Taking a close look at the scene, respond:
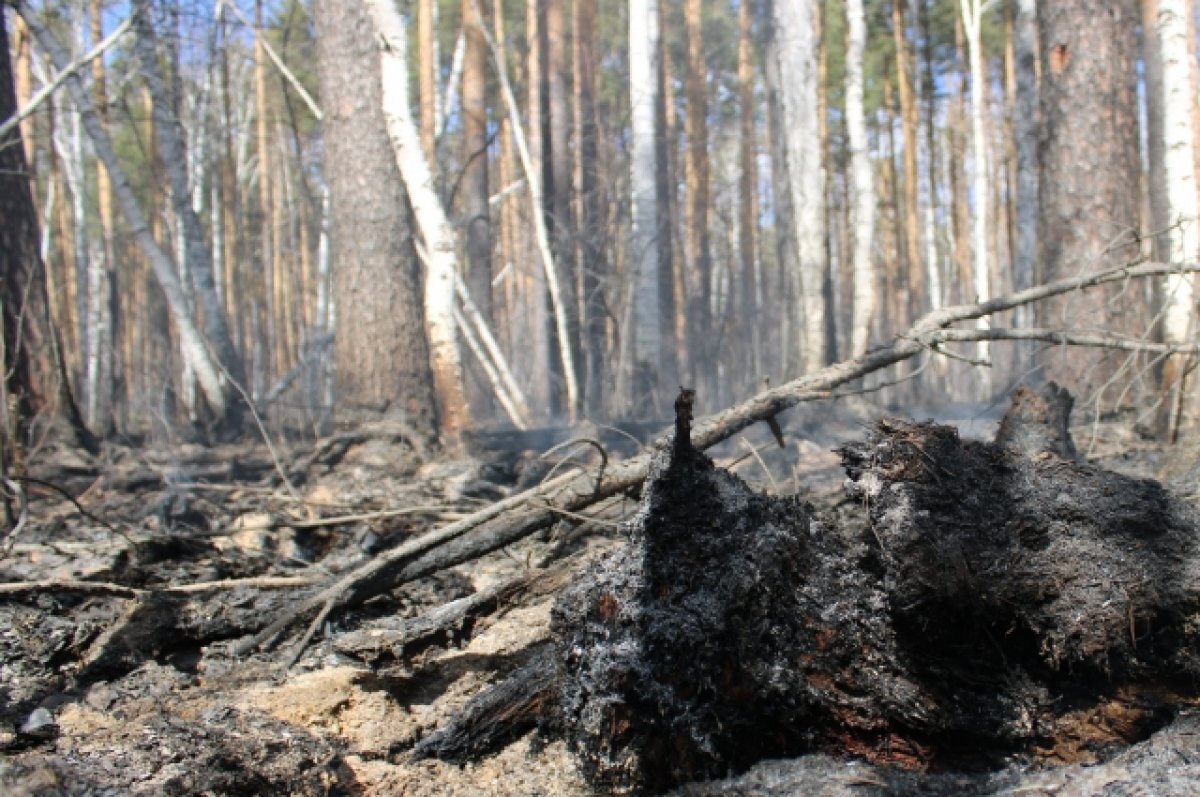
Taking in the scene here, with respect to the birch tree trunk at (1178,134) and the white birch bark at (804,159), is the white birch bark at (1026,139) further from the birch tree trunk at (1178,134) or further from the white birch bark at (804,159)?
the birch tree trunk at (1178,134)

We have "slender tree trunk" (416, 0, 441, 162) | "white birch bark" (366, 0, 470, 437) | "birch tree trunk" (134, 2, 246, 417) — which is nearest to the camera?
"white birch bark" (366, 0, 470, 437)

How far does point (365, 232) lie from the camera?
21.2ft

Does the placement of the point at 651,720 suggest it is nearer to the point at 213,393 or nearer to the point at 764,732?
the point at 764,732

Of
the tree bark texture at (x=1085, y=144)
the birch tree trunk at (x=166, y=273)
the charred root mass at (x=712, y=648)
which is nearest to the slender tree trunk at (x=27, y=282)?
the birch tree trunk at (x=166, y=273)

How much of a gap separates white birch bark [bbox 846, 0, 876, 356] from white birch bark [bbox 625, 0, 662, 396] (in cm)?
225

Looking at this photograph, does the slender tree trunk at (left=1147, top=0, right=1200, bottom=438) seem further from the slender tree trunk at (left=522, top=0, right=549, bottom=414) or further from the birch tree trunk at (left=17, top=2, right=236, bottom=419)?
the birch tree trunk at (left=17, top=2, right=236, bottom=419)

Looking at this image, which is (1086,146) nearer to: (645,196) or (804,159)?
(804,159)

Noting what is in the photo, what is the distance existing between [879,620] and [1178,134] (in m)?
5.39

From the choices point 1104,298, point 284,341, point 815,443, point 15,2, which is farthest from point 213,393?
point 284,341

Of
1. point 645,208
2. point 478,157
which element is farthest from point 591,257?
point 478,157

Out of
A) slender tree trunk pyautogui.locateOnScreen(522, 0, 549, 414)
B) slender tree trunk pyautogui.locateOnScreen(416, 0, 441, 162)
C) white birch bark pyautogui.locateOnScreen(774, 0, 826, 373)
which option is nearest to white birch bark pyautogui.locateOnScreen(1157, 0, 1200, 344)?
white birch bark pyautogui.locateOnScreen(774, 0, 826, 373)

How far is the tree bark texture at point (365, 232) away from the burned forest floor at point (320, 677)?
1869 millimetres

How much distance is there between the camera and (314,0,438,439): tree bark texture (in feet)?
21.0

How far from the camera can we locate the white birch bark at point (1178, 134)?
586cm
